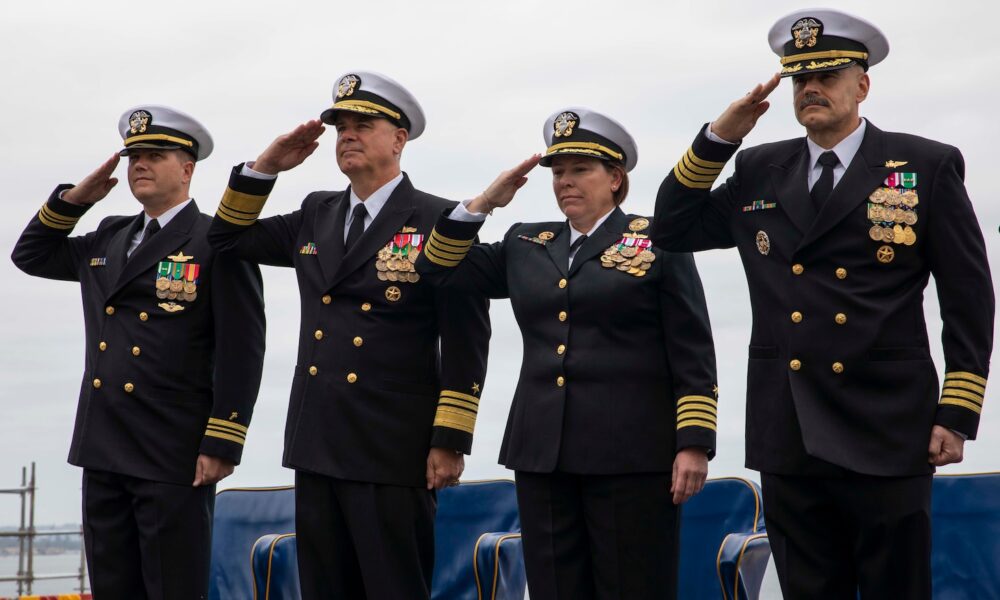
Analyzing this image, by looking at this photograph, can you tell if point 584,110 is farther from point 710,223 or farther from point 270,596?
point 270,596

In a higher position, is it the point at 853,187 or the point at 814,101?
the point at 814,101

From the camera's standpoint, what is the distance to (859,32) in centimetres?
380

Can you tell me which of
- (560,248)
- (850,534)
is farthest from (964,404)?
(560,248)

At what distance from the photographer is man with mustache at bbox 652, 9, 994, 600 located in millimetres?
3602

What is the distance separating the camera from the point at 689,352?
430 cm

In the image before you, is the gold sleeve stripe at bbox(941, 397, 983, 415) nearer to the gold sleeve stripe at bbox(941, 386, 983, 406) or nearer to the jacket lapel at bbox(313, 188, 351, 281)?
the gold sleeve stripe at bbox(941, 386, 983, 406)

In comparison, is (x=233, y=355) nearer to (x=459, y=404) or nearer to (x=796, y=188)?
(x=459, y=404)

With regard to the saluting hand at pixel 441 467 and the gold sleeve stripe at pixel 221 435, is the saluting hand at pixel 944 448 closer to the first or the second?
the saluting hand at pixel 441 467

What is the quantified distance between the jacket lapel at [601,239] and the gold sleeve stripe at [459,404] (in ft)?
1.80

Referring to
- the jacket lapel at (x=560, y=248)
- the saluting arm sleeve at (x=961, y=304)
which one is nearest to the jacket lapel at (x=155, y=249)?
the jacket lapel at (x=560, y=248)

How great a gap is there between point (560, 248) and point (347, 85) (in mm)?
1012

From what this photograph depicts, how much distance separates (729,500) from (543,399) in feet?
5.18

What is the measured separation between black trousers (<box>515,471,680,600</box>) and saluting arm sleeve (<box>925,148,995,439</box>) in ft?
3.23

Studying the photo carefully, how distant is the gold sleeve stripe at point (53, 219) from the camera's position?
5.53 m
